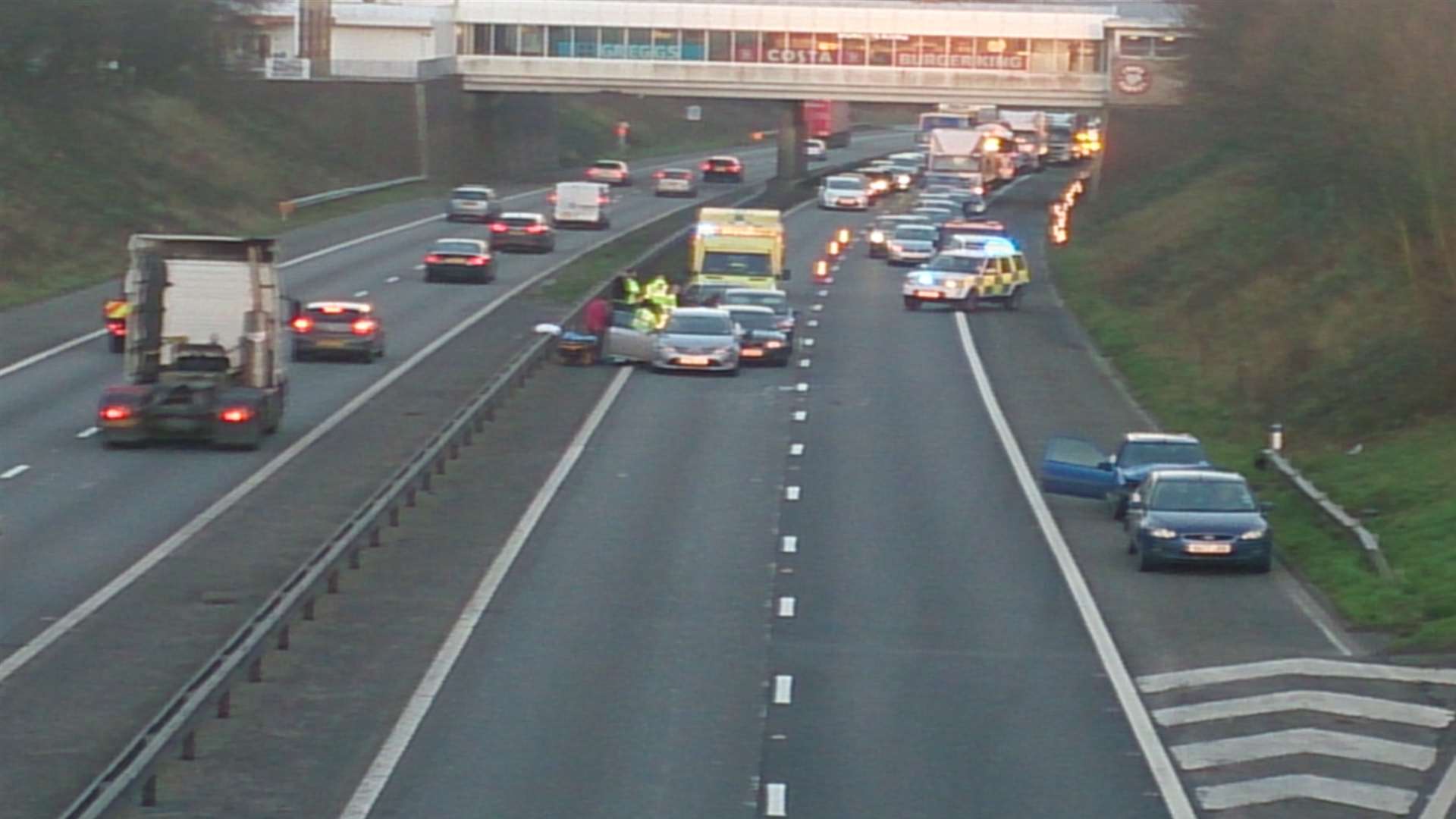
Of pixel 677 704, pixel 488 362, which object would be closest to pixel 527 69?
pixel 488 362

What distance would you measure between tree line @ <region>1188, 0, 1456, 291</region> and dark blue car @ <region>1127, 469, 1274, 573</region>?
38.7 feet

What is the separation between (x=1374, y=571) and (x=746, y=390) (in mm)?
19072

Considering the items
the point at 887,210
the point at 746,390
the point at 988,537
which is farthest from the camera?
the point at 887,210

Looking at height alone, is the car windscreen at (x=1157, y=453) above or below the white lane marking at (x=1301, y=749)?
above

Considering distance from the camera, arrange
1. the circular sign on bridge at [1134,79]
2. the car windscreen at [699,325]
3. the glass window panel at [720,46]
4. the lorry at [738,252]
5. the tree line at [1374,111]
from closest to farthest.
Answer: the tree line at [1374,111] < the car windscreen at [699,325] < the lorry at [738,252] < the circular sign on bridge at [1134,79] < the glass window panel at [720,46]

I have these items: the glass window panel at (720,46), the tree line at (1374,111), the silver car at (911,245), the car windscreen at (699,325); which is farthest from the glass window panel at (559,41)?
the car windscreen at (699,325)

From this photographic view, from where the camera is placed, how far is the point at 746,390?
155ft

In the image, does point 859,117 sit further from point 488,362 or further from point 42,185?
point 488,362

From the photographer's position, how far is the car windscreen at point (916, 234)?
7856 centimetres

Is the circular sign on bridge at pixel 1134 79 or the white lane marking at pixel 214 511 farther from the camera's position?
the circular sign on bridge at pixel 1134 79

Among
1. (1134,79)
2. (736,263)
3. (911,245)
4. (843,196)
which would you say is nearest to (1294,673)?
(736,263)

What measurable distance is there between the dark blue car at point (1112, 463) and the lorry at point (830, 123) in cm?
9962

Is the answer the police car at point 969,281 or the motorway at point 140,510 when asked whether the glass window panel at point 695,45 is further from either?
the motorway at point 140,510

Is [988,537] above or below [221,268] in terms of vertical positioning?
below
